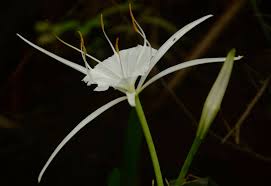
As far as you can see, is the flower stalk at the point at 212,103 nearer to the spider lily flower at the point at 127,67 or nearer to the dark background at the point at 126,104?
the spider lily flower at the point at 127,67

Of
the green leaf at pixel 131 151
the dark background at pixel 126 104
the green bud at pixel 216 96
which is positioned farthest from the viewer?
the dark background at pixel 126 104

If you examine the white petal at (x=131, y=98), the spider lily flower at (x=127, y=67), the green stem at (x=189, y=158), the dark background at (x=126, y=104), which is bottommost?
the green stem at (x=189, y=158)

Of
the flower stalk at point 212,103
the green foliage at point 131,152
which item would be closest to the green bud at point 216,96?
the flower stalk at point 212,103

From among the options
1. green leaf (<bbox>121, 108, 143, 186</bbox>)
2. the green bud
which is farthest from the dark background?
the green bud

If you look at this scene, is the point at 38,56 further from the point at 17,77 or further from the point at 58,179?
the point at 58,179

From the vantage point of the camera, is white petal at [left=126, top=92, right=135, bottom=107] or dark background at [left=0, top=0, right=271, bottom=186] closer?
white petal at [left=126, top=92, right=135, bottom=107]

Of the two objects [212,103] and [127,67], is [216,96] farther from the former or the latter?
[127,67]

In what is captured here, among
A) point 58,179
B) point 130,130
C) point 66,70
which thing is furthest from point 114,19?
point 130,130

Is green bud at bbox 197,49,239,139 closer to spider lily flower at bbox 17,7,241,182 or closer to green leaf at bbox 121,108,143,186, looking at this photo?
spider lily flower at bbox 17,7,241,182
